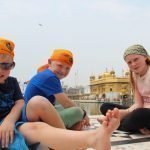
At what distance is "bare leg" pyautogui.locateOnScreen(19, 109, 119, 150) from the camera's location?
1277 mm

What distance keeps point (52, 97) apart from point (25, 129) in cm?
59

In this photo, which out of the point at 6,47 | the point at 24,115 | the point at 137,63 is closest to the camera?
the point at 24,115

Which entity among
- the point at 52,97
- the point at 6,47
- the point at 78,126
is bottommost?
the point at 78,126

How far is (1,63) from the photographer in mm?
1753

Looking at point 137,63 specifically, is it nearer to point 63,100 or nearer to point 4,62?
point 63,100

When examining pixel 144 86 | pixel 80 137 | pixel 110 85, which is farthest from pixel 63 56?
pixel 110 85

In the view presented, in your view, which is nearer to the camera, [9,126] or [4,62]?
[9,126]

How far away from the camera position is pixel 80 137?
4.25 ft

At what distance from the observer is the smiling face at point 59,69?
2.38 metres

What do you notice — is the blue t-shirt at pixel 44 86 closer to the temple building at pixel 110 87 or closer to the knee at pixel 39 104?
the knee at pixel 39 104

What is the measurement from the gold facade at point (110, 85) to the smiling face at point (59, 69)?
2856 cm

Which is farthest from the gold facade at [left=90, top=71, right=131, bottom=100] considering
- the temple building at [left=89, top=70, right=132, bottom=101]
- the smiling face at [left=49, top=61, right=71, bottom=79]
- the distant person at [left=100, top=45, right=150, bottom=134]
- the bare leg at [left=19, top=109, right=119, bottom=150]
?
the bare leg at [left=19, top=109, right=119, bottom=150]

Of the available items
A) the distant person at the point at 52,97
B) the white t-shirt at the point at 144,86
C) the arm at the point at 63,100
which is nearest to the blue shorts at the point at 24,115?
the distant person at the point at 52,97

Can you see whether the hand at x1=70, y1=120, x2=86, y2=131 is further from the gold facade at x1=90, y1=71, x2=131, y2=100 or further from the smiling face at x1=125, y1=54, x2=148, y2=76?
the gold facade at x1=90, y1=71, x2=131, y2=100
